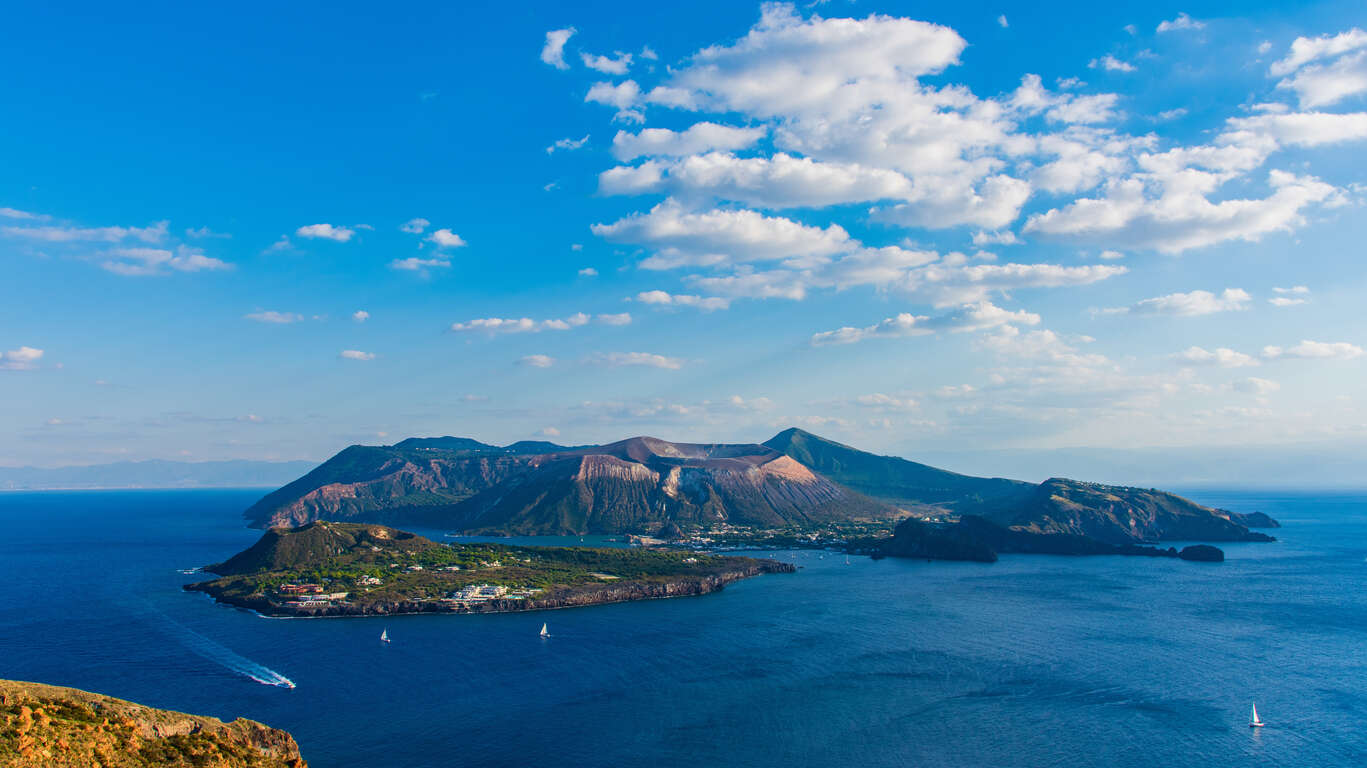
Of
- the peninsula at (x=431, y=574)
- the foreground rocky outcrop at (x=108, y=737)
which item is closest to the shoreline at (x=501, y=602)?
the peninsula at (x=431, y=574)

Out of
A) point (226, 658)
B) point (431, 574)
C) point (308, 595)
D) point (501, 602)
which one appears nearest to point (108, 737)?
point (226, 658)

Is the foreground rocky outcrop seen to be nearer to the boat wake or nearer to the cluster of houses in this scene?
the boat wake

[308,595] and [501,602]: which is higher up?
[308,595]

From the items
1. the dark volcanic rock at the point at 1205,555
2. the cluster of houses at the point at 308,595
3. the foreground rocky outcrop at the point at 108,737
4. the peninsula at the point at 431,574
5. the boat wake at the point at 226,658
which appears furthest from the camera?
the dark volcanic rock at the point at 1205,555

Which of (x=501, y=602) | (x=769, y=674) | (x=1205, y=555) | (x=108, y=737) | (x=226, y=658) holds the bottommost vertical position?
(x=226, y=658)

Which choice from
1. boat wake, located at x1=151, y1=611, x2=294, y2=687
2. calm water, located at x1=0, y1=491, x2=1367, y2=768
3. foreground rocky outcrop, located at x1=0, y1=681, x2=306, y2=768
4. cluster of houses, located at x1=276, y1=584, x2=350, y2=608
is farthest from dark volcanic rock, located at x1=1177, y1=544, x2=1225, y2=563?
foreground rocky outcrop, located at x1=0, y1=681, x2=306, y2=768

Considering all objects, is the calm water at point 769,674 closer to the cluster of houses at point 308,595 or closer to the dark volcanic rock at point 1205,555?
the cluster of houses at point 308,595

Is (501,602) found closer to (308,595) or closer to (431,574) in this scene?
(431,574)
